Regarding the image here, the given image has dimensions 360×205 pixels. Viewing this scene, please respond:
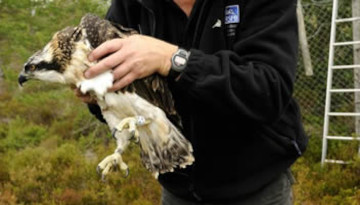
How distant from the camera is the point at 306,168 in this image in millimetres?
5512

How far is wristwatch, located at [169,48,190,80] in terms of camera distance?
139 cm

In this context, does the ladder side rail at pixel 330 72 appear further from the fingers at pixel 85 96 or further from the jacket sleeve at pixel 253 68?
the fingers at pixel 85 96

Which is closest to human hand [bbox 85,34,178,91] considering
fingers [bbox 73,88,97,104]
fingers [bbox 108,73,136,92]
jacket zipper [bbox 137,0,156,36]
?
fingers [bbox 108,73,136,92]

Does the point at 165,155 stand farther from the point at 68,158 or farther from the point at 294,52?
the point at 68,158

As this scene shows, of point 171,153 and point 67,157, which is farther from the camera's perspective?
point 67,157

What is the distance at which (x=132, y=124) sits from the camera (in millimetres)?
1515

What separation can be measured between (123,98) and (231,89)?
0.41 meters

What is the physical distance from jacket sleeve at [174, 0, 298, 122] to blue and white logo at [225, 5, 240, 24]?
0.10ft

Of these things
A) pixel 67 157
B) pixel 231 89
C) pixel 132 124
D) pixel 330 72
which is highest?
pixel 231 89

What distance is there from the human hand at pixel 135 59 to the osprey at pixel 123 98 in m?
0.13

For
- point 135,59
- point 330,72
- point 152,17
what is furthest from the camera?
point 330,72

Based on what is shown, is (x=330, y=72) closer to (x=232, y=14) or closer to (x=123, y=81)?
(x=232, y=14)

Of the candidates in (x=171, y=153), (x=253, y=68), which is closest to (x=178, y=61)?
(x=253, y=68)

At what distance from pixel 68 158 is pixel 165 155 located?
5.17 metres
